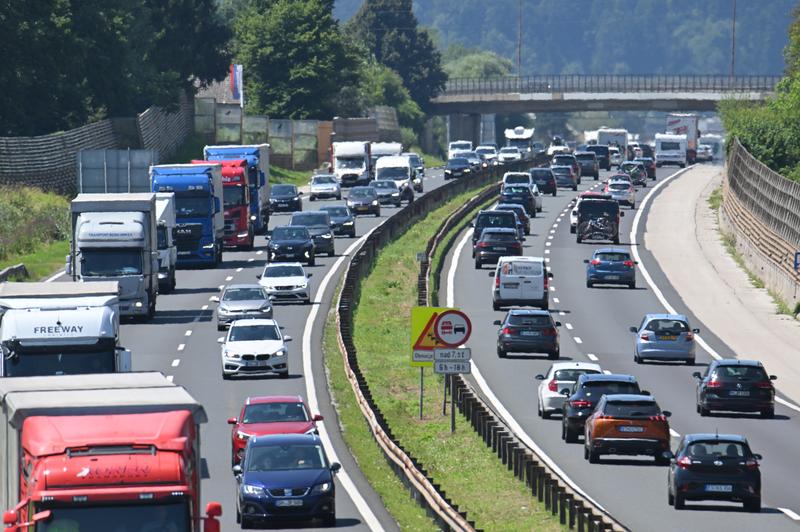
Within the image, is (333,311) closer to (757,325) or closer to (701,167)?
(757,325)

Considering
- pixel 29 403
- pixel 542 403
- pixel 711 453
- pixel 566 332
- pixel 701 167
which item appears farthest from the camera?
pixel 701 167

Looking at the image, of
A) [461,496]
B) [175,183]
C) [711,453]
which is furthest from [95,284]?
[175,183]

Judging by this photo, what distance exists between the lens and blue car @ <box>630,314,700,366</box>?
184 ft

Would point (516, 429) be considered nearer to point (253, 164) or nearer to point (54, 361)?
point (54, 361)

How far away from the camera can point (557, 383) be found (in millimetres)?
45094

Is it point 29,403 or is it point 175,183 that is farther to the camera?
point 175,183

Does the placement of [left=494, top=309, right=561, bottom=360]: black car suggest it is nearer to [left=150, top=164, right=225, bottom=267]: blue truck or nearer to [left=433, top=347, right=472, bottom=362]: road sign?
[left=433, top=347, right=472, bottom=362]: road sign

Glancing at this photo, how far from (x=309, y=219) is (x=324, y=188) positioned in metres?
29.2

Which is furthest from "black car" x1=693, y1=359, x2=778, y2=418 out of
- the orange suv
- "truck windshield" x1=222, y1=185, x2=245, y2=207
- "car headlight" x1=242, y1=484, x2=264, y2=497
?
"truck windshield" x1=222, y1=185, x2=245, y2=207

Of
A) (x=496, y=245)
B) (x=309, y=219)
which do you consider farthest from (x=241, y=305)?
(x=496, y=245)

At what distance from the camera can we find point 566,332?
208ft

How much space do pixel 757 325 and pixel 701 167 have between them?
86.3 metres

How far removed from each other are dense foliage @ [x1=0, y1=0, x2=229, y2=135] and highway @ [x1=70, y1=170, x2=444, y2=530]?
1193 inches

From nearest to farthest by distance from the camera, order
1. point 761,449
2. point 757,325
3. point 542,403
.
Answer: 1. point 761,449
2. point 542,403
3. point 757,325
